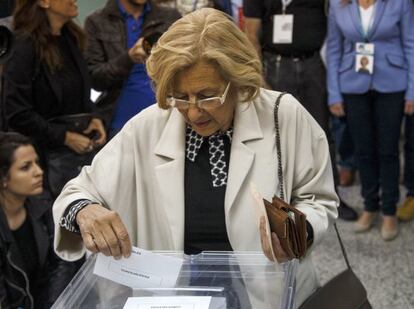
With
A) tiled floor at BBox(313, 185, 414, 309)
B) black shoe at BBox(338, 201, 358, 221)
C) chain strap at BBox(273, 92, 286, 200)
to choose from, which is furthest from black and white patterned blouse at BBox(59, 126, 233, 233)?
black shoe at BBox(338, 201, 358, 221)

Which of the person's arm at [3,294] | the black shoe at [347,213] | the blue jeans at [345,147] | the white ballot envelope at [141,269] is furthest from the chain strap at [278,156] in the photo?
the blue jeans at [345,147]

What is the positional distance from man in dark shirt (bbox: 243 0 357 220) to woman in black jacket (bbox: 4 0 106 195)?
1003 millimetres

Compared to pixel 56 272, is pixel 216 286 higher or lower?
higher

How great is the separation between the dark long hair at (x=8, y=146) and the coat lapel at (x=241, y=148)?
153 cm

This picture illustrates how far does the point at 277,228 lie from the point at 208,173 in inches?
14.2

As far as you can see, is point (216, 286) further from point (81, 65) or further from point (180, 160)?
point (81, 65)

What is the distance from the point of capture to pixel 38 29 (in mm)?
3021

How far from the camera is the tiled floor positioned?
3.30 metres

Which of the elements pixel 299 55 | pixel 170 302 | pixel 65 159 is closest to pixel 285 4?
pixel 299 55

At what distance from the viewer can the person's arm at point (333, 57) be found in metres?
3.73

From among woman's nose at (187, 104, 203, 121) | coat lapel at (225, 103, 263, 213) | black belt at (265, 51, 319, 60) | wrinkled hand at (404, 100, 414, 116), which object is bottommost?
wrinkled hand at (404, 100, 414, 116)

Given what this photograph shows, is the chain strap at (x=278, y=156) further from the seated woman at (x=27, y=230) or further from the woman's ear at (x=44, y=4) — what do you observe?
the woman's ear at (x=44, y=4)

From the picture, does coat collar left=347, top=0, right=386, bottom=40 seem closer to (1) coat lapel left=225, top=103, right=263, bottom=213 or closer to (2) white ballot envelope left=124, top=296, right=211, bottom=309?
(1) coat lapel left=225, top=103, right=263, bottom=213

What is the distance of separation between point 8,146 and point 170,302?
1.85m
